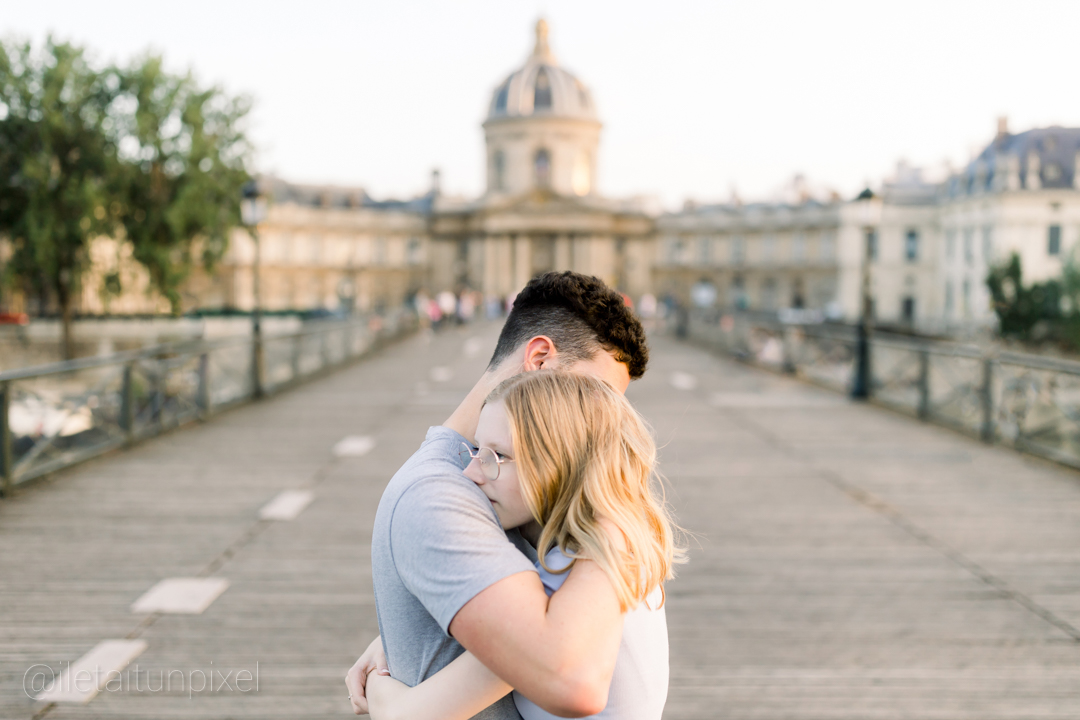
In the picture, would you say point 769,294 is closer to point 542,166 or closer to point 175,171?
point 542,166

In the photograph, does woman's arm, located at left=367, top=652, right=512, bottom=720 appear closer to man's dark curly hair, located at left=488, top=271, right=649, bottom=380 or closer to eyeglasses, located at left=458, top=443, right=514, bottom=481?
eyeglasses, located at left=458, top=443, right=514, bottom=481

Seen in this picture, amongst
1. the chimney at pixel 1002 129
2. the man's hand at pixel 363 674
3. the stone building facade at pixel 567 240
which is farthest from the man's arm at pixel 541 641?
the stone building facade at pixel 567 240

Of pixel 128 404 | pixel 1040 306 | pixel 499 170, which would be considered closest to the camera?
pixel 128 404

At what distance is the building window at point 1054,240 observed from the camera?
57281 mm

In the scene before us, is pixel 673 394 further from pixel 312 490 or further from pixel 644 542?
pixel 644 542

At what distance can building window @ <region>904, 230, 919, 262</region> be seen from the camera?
84.2 m

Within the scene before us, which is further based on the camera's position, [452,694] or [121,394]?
[121,394]

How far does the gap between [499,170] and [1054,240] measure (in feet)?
173

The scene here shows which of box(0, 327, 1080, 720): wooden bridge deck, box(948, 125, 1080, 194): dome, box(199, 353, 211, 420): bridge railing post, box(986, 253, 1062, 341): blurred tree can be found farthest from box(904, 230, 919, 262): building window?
box(199, 353, 211, 420): bridge railing post

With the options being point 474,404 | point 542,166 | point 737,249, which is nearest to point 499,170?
point 542,166

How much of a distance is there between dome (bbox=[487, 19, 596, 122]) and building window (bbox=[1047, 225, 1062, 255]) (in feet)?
155

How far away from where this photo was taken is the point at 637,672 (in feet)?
6.02

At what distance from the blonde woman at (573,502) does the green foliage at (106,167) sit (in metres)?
34.5

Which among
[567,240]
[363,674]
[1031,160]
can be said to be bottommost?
[363,674]
